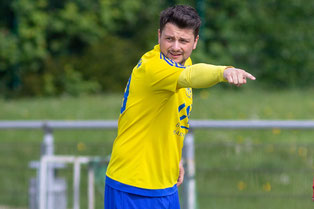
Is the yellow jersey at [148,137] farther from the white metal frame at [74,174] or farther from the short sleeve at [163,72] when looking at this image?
the white metal frame at [74,174]

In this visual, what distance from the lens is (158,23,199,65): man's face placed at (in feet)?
10.8

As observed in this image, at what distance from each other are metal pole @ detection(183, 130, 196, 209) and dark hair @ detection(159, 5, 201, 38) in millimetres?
2756

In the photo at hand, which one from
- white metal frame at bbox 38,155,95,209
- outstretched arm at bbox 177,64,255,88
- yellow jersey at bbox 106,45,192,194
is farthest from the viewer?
white metal frame at bbox 38,155,95,209

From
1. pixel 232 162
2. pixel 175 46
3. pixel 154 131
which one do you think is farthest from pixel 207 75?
pixel 232 162

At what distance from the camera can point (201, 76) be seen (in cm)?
287

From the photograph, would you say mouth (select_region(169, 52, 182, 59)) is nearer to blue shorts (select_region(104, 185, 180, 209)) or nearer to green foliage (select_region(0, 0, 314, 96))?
blue shorts (select_region(104, 185, 180, 209))

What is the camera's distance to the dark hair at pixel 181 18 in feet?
10.8

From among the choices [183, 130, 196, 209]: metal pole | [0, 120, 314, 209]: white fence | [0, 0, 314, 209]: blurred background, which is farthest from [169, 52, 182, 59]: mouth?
[0, 0, 314, 209]: blurred background

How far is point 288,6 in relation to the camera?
16.5m

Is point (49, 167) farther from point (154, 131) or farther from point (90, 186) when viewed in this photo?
point (154, 131)

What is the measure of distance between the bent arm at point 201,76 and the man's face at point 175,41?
14.0 inches

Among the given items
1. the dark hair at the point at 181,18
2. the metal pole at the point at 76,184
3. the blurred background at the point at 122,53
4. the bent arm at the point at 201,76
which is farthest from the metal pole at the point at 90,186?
the bent arm at the point at 201,76

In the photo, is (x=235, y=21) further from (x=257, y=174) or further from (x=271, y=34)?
(x=257, y=174)

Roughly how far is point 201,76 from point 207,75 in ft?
0.11
